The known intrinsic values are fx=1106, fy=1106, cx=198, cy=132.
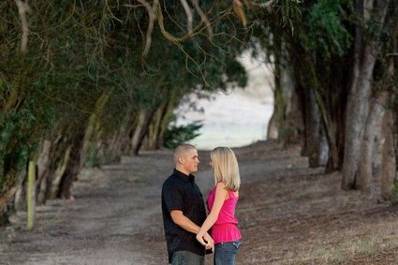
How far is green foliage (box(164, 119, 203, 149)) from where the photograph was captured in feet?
181

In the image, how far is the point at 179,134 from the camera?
2207 inches

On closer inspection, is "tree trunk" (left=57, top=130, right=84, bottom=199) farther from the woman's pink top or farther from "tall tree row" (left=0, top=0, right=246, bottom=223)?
the woman's pink top

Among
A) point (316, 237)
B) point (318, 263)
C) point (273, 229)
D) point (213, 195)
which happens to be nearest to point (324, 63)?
point (273, 229)

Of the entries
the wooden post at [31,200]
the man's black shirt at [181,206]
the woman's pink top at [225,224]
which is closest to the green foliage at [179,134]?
the wooden post at [31,200]

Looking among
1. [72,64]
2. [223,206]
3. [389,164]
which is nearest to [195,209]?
[223,206]

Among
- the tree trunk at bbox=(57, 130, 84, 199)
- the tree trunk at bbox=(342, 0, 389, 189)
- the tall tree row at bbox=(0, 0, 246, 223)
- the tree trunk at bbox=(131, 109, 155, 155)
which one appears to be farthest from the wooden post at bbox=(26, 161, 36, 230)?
the tree trunk at bbox=(131, 109, 155, 155)

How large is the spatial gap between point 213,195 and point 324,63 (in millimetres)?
15958

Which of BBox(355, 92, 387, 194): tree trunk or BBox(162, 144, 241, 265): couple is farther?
Answer: BBox(355, 92, 387, 194): tree trunk

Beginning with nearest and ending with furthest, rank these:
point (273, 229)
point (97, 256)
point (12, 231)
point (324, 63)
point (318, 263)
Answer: point (318, 263), point (97, 256), point (273, 229), point (12, 231), point (324, 63)

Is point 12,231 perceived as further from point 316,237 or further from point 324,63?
point 324,63

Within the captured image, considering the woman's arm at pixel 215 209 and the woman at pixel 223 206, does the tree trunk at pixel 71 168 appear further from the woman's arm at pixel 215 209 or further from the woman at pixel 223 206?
the woman's arm at pixel 215 209

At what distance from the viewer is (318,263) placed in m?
12.7

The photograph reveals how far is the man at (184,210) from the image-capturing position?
29.3 feet

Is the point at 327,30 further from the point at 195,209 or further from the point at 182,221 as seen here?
the point at 182,221
